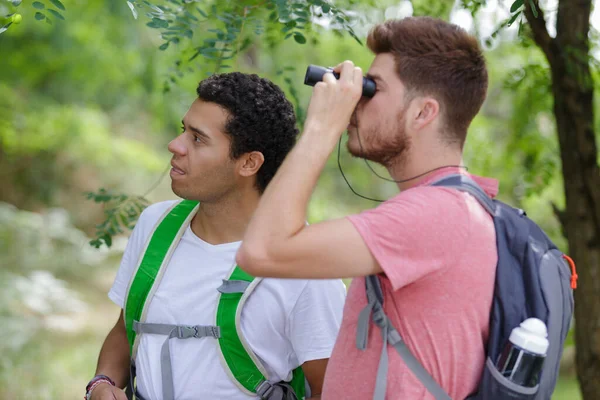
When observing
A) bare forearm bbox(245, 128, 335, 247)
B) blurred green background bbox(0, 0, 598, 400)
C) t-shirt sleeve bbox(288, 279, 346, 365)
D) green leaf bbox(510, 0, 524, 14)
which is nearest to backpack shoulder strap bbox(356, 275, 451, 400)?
bare forearm bbox(245, 128, 335, 247)

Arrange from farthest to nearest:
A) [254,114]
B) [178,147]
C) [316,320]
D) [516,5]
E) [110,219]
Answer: [110,219] < [254,114] < [178,147] < [316,320] < [516,5]

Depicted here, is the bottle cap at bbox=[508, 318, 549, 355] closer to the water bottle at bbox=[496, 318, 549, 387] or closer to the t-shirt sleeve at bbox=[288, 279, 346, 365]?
the water bottle at bbox=[496, 318, 549, 387]

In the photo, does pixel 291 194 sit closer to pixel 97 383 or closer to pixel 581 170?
pixel 97 383

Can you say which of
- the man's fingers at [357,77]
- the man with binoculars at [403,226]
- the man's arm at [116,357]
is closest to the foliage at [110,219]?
the man's arm at [116,357]

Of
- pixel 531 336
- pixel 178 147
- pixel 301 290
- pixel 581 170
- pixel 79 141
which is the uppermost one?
pixel 178 147

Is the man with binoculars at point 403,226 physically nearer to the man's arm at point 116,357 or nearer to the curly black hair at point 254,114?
the curly black hair at point 254,114

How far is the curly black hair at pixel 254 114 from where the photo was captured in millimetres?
2590

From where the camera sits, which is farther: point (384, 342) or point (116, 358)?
point (116, 358)

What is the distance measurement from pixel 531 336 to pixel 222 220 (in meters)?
1.24

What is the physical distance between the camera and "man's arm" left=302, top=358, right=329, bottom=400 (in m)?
2.31

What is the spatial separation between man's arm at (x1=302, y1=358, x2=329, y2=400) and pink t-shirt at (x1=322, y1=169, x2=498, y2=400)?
1.87 feet

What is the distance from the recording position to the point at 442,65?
1.77 meters

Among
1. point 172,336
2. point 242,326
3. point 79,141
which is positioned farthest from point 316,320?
point 79,141

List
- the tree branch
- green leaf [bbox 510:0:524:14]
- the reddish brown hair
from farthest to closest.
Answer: the tree branch < green leaf [bbox 510:0:524:14] < the reddish brown hair
